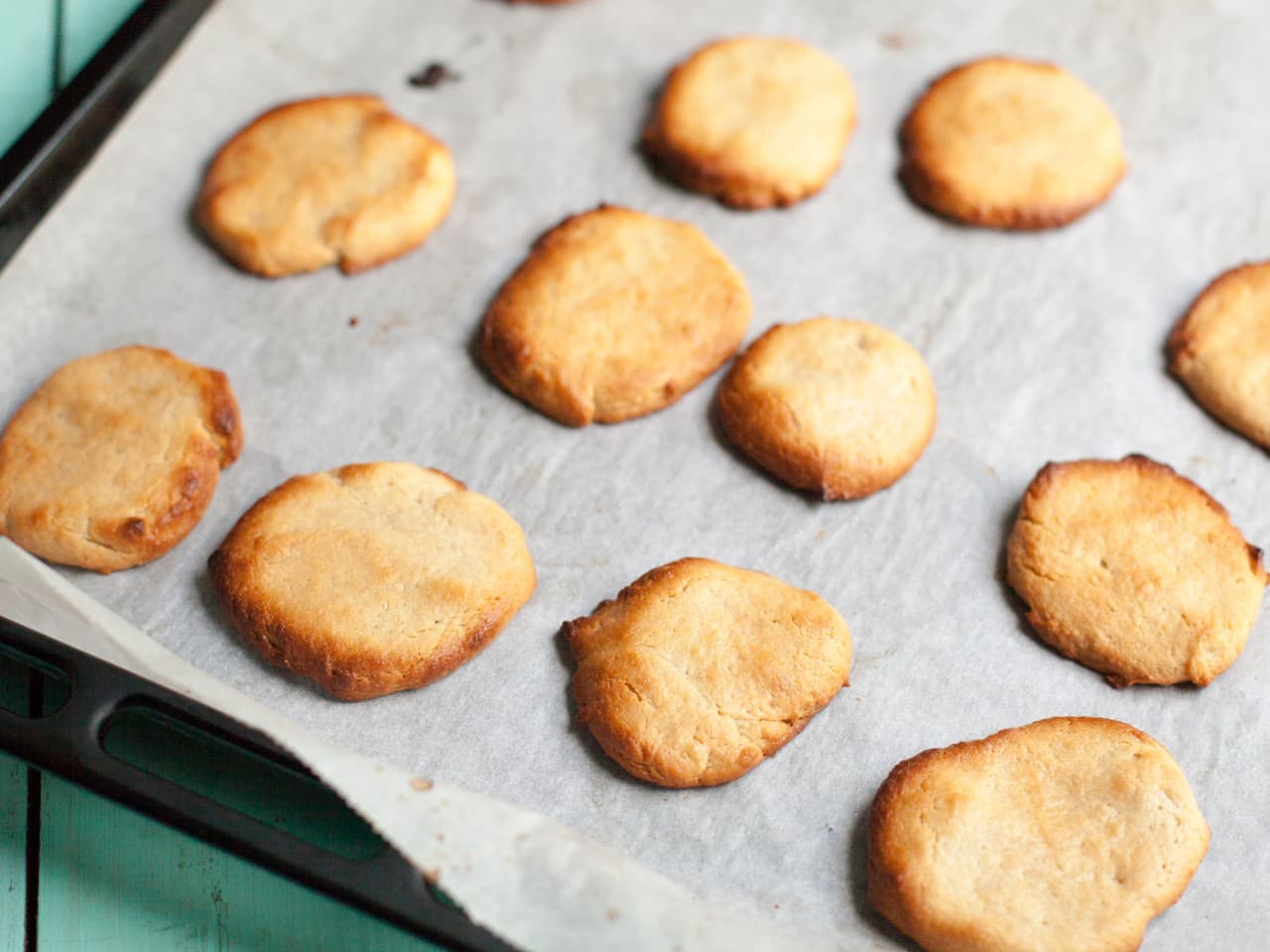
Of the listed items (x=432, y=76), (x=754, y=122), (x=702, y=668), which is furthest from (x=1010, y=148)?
(x=702, y=668)

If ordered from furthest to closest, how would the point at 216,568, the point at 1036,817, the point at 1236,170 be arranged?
the point at 1236,170 < the point at 216,568 < the point at 1036,817

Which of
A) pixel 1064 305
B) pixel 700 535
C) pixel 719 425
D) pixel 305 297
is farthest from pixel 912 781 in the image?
pixel 305 297

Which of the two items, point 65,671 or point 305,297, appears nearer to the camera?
point 65,671

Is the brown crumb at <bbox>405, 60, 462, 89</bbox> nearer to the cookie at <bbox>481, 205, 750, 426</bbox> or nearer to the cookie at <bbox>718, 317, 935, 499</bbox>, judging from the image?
the cookie at <bbox>481, 205, 750, 426</bbox>

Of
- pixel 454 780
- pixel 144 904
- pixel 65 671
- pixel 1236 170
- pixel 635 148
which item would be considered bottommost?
pixel 144 904

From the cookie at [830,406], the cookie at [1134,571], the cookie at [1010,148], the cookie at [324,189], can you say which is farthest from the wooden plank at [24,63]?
the cookie at [1134,571]

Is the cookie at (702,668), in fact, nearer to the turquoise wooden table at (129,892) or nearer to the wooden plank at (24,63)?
the turquoise wooden table at (129,892)

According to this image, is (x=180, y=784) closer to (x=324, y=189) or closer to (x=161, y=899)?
(x=161, y=899)

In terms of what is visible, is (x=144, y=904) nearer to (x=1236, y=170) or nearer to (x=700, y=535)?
(x=700, y=535)
